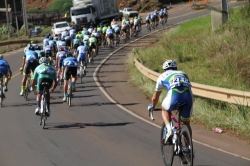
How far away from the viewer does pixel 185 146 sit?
9250 mm

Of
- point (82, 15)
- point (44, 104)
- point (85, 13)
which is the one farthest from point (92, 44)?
point (85, 13)

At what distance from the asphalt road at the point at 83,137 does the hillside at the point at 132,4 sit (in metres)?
63.7

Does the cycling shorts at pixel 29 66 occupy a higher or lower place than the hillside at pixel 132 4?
lower

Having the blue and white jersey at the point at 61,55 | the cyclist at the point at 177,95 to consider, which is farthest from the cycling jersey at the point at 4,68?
the cyclist at the point at 177,95

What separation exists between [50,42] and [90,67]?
350 centimetres

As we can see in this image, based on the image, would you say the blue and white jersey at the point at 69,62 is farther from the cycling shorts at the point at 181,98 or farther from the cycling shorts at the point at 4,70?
the cycling shorts at the point at 181,98

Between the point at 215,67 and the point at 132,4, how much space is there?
66594 mm

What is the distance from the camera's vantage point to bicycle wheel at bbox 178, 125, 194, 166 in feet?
29.7

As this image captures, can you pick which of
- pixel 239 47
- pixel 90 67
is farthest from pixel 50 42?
pixel 239 47

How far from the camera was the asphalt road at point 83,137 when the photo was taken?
1116 cm

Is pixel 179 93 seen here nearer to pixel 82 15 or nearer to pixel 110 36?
pixel 110 36

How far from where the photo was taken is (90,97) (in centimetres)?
2036

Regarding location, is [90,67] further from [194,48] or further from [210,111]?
[210,111]

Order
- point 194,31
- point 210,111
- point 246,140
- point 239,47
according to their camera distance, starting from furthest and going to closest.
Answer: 1. point 194,31
2. point 239,47
3. point 210,111
4. point 246,140
